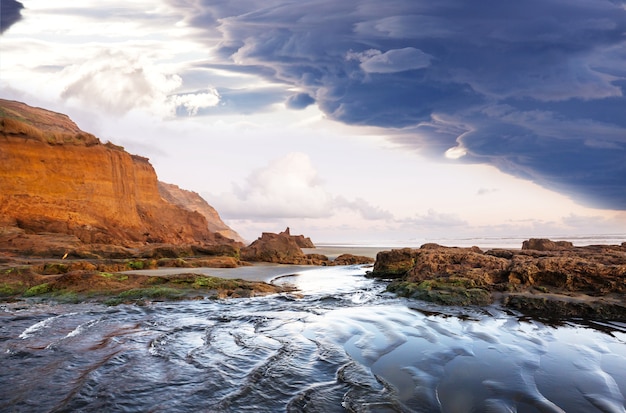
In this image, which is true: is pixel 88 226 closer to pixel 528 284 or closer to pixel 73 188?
pixel 73 188

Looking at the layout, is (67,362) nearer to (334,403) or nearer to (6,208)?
(334,403)

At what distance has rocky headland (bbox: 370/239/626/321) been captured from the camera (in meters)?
7.32

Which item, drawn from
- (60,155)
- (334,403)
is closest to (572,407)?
(334,403)

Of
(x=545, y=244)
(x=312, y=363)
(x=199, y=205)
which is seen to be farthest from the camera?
(x=199, y=205)

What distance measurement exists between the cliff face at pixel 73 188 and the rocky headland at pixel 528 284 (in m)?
37.1

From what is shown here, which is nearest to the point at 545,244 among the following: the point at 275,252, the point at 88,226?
the point at 275,252

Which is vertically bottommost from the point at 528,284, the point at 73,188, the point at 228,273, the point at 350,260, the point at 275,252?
the point at 228,273

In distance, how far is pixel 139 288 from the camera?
35.8ft

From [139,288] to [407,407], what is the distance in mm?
9895

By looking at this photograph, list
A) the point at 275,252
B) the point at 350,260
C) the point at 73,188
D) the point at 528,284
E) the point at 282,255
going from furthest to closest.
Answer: the point at 73,188
the point at 350,260
the point at 275,252
the point at 282,255
the point at 528,284

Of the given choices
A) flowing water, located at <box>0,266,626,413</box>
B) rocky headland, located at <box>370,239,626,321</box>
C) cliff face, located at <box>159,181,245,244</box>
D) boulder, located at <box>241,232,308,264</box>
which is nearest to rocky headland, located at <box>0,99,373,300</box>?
boulder, located at <box>241,232,308,264</box>

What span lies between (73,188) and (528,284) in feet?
162

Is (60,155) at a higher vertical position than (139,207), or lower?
higher

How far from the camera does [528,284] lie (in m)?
8.97
